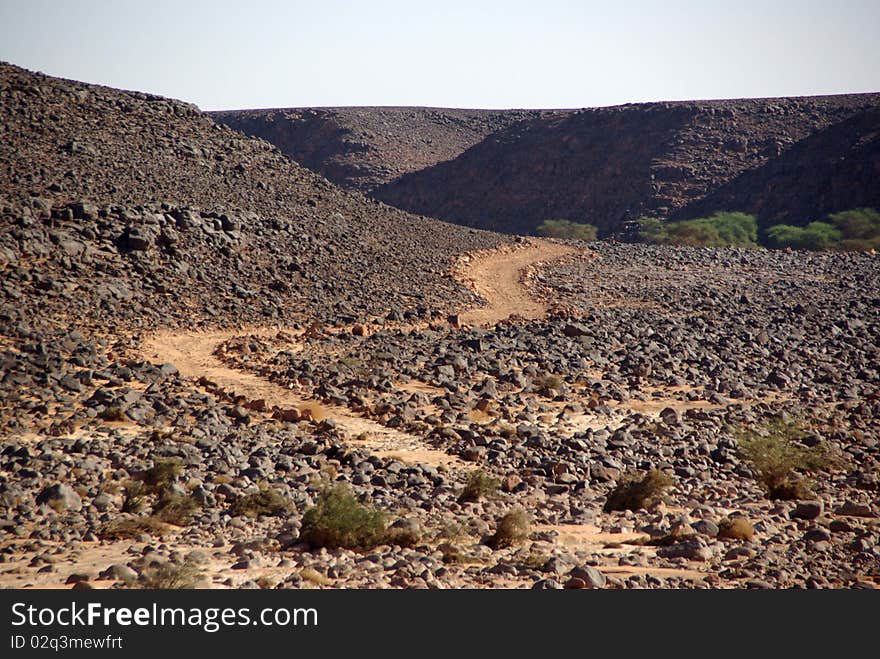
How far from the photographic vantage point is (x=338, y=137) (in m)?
75.4

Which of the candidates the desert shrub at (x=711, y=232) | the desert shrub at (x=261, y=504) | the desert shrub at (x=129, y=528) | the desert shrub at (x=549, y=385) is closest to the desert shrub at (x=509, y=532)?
the desert shrub at (x=261, y=504)

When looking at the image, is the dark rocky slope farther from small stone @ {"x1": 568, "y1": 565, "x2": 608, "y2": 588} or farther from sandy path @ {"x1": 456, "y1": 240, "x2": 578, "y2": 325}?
small stone @ {"x1": 568, "y1": 565, "x2": 608, "y2": 588}

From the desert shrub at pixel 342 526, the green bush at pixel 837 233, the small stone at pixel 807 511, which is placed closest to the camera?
the desert shrub at pixel 342 526

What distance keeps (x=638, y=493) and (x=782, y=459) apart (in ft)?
6.71

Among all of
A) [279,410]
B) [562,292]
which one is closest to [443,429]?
[279,410]

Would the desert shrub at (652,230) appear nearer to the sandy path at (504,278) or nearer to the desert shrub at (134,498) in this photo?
the sandy path at (504,278)

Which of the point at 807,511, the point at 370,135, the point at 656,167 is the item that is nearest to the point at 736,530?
the point at 807,511

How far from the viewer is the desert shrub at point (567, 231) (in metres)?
51.4

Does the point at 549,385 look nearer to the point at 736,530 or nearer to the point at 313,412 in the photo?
the point at 313,412

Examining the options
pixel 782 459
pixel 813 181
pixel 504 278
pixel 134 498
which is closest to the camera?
pixel 134 498

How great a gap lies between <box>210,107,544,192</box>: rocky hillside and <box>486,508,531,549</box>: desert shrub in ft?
206

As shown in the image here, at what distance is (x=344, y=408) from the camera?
13.0 metres

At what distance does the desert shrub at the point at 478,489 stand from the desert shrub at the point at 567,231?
42.6 m

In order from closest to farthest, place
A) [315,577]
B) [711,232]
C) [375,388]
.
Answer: [315,577] < [375,388] < [711,232]
